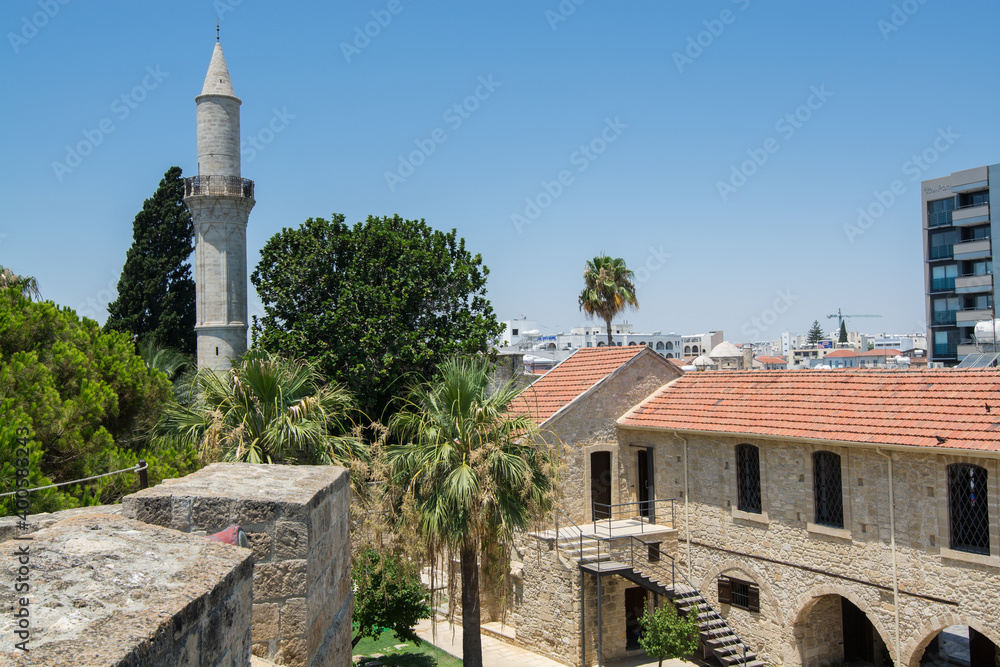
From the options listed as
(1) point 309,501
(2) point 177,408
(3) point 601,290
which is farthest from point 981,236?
(1) point 309,501

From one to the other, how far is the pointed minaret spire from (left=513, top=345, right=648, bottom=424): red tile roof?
70.9 ft

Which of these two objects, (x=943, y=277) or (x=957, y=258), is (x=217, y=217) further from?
(x=943, y=277)

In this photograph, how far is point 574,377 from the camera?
2375cm

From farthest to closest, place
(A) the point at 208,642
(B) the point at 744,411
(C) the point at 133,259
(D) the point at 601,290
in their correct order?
1. (D) the point at 601,290
2. (C) the point at 133,259
3. (B) the point at 744,411
4. (A) the point at 208,642

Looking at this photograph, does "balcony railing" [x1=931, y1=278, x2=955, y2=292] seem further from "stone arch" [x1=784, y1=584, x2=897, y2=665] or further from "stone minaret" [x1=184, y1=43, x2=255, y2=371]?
"stone minaret" [x1=184, y1=43, x2=255, y2=371]

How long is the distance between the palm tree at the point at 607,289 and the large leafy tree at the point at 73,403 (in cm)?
2932

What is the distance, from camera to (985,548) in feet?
48.3

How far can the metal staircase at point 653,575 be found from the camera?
19.2 m

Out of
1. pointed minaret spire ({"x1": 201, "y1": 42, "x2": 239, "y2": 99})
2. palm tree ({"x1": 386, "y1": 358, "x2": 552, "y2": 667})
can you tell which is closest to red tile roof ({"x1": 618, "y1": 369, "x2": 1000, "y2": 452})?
palm tree ({"x1": 386, "y1": 358, "x2": 552, "y2": 667})

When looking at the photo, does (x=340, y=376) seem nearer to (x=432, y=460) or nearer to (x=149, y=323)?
(x=432, y=460)

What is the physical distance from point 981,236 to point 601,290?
2832cm

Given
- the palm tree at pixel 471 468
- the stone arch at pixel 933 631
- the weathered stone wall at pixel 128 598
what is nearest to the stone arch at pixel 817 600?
the stone arch at pixel 933 631

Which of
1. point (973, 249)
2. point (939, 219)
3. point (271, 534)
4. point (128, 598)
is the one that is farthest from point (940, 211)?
point (128, 598)

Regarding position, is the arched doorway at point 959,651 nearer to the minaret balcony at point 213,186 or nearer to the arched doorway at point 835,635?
the arched doorway at point 835,635
